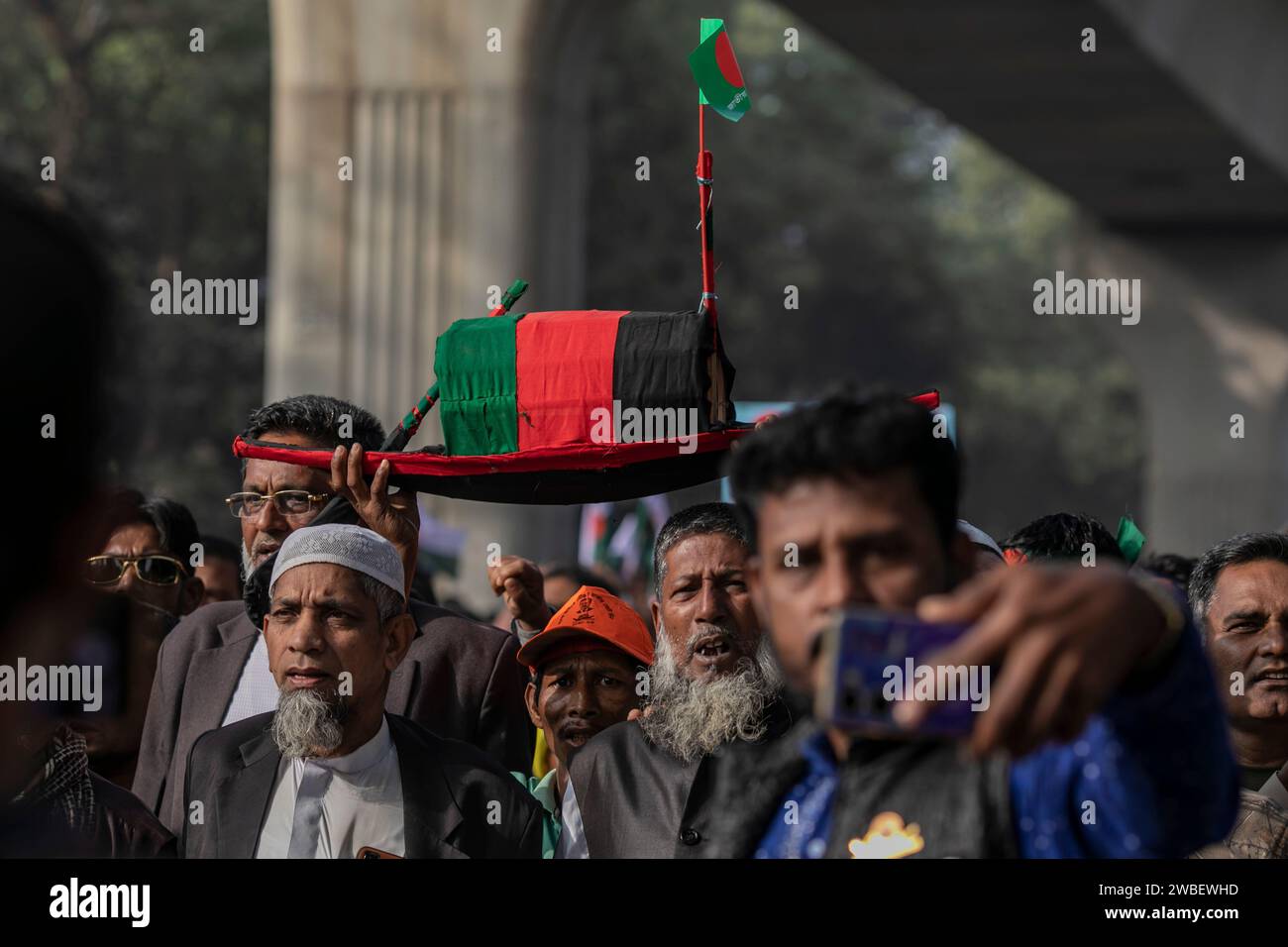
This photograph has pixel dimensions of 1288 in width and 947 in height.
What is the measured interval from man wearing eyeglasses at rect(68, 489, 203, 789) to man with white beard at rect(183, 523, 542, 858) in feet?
1.95

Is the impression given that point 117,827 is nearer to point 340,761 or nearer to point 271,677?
point 340,761

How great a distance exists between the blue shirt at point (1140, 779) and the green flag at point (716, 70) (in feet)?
8.10

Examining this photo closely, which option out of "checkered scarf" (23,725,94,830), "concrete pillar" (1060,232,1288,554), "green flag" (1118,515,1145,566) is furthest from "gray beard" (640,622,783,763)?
"concrete pillar" (1060,232,1288,554)

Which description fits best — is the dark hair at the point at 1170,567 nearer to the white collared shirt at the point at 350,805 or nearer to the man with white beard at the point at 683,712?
the man with white beard at the point at 683,712

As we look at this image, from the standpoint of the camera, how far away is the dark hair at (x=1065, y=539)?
4875 mm

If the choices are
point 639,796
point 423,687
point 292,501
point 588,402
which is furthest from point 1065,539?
point 292,501

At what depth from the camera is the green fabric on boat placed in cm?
426

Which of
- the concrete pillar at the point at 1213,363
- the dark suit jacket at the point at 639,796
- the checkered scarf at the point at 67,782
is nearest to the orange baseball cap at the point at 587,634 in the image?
the dark suit jacket at the point at 639,796

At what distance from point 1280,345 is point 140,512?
1818 centimetres

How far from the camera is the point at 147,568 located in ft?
17.4
